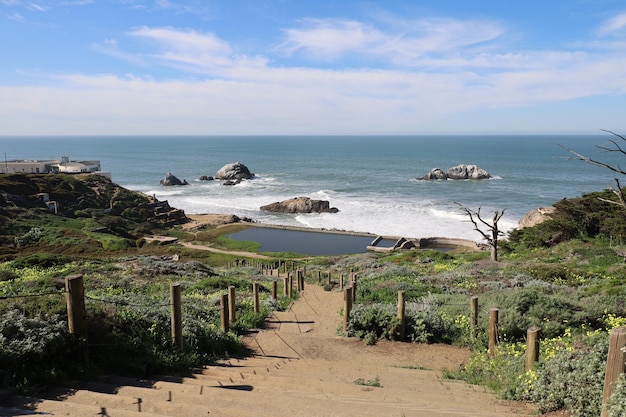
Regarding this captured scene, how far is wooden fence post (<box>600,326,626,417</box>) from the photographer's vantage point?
15.0 ft

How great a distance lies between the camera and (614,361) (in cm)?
467

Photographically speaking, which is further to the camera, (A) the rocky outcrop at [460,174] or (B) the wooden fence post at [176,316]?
(A) the rocky outcrop at [460,174]

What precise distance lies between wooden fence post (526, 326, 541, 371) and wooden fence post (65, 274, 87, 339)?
6.79 metres

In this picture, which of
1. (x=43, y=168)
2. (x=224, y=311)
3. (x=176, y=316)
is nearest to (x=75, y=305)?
(x=176, y=316)

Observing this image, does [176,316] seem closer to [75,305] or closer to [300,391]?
[75,305]

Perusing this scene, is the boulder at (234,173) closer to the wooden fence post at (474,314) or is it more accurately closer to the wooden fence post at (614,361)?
the wooden fence post at (474,314)

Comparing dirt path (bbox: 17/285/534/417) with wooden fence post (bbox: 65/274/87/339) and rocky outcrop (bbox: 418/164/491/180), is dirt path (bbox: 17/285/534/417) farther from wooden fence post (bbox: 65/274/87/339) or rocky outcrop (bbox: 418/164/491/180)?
rocky outcrop (bbox: 418/164/491/180)

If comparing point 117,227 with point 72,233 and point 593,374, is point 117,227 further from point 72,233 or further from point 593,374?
point 593,374

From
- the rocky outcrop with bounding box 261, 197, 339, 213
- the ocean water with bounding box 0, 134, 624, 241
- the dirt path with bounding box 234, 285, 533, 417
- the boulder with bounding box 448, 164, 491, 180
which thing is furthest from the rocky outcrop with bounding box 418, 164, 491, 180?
the dirt path with bounding box 234, 285, 533, 417

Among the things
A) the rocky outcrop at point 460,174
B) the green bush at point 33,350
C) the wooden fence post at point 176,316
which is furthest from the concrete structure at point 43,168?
the green bush at point 33,350

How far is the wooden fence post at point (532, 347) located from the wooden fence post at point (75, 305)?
679cm

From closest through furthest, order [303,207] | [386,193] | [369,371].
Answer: [369,371] → [303,207] → [386,193]

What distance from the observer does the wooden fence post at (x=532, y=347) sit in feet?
21.4

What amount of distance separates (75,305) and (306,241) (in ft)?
150
